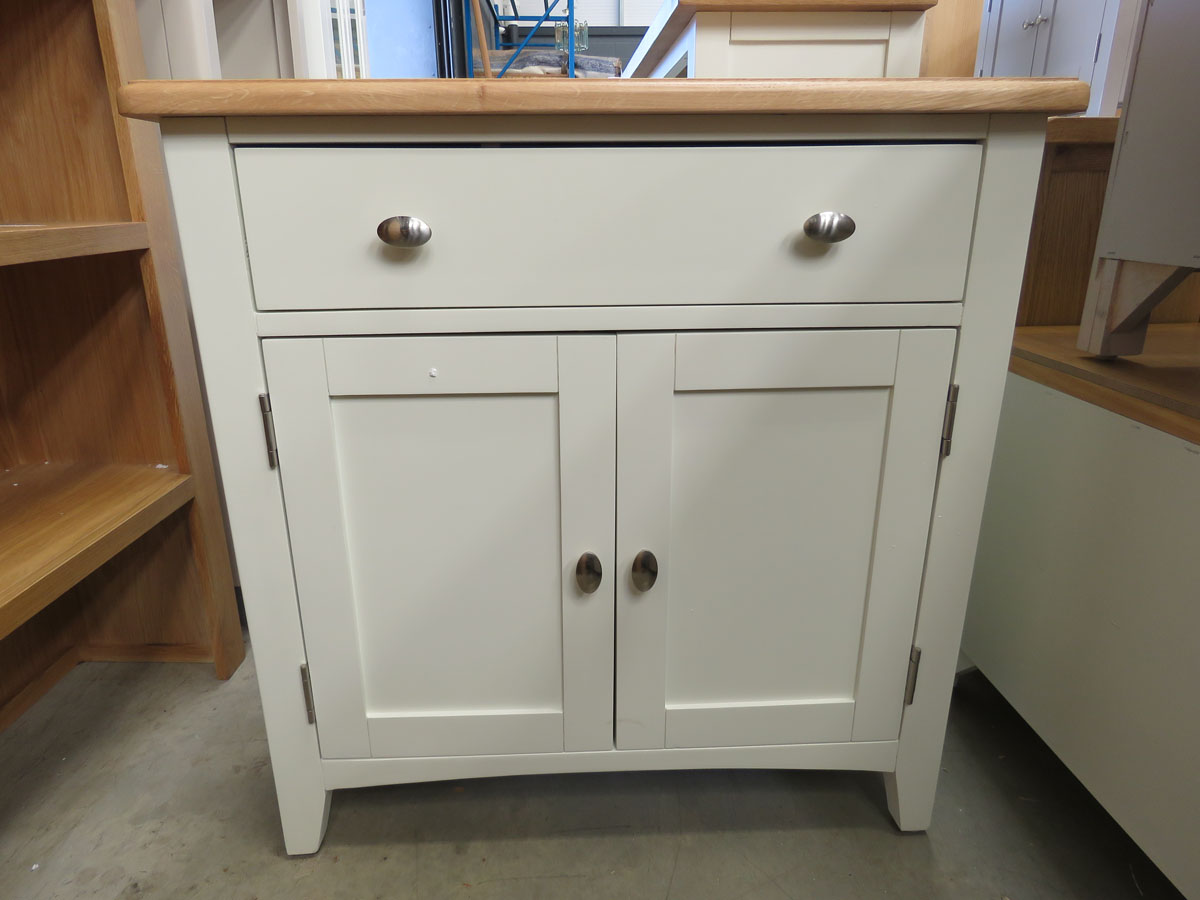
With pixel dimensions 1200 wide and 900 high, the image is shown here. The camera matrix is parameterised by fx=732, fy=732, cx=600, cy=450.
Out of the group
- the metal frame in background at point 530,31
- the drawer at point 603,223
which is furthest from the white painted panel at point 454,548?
the metal frame in background at point 530,31

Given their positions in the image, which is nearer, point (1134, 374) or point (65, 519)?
point (1134, 374)

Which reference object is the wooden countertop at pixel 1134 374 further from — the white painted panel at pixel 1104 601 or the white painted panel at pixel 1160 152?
the white painted panel at pixel 1160 152

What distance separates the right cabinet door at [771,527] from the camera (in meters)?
0.70

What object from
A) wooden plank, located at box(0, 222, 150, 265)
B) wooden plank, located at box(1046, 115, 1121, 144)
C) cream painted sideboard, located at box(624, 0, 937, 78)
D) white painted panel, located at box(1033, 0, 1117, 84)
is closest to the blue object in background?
wooden plank, located at box(0, 222, 150, 265)

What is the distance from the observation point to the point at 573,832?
2.96 feet

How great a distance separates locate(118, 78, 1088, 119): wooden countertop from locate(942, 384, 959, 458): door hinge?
0.25m

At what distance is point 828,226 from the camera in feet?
2.11

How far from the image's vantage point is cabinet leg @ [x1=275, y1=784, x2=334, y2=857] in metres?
0.83

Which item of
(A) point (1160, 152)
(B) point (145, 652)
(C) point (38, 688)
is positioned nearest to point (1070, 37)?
(A) point (1160, 152)

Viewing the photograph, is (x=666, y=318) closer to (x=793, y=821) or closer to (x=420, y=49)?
(x=793, y=821)

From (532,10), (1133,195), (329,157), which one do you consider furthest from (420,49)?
(1133,195)

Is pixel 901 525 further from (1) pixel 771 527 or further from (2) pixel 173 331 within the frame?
(2) pixel 173 331

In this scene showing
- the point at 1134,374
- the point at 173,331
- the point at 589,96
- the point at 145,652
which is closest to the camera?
the point at 589,96

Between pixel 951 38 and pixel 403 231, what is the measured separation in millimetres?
610
